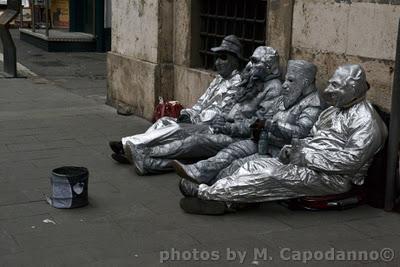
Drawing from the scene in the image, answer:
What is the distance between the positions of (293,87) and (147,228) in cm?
163

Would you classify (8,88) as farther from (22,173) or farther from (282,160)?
(282,160)

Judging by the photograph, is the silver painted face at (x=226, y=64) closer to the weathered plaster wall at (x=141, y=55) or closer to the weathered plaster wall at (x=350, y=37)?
the weathered plaster wall at (x=350, y=37)

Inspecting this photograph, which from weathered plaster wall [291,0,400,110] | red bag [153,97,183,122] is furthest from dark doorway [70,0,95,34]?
weathered plaster wall [291,0,400,110]

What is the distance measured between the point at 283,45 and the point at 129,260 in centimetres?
301

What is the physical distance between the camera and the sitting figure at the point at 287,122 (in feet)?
17.3

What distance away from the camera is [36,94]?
11.4m

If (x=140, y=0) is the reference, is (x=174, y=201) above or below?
below

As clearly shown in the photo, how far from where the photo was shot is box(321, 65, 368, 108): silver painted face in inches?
193

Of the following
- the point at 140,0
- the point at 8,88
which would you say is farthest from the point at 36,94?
the point at 140,0

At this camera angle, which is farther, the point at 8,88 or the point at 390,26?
the point at 8,88

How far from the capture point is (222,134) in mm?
6062

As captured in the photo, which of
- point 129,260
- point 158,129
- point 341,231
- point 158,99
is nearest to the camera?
point 129,260

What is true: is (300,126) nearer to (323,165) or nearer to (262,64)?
(323,165)

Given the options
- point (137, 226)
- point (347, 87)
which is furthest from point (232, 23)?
point (137, 226)
